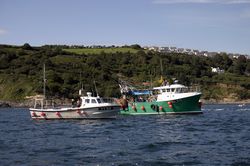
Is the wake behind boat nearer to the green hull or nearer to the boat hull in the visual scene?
the boat hull

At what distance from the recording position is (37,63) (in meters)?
192

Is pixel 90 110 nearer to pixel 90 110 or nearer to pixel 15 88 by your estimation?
pixel 90 110

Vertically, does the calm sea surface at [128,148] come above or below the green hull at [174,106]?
below

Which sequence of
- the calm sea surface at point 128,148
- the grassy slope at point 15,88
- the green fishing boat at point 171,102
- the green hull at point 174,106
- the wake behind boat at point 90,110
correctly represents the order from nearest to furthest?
the calm sea surface at point 128,148 → the wake behind boat at point 90,110 → the green fishing boat at point 171,102 → the green hull at point 174,106 → the grassy slope at point 15,88

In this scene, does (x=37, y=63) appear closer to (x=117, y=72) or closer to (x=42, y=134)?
(x=117, y=72)

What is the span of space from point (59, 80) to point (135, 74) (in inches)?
1266

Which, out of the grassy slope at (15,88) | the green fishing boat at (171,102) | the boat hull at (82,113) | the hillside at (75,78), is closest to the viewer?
the boat hull at (82,113)

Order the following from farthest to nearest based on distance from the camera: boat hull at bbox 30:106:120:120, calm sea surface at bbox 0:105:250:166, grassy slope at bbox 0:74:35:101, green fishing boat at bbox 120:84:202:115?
grassy slope at bbox 0:74:35:101 → green fishing boat at bbox 120:84:202:115 → boat hull at bbox 30:106:120:120 → calm sea surface at bbox 0:105:250:166

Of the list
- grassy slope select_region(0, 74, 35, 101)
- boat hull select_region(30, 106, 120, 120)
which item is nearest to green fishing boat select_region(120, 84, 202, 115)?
boat hull select_region(30, 106, 120, 120)

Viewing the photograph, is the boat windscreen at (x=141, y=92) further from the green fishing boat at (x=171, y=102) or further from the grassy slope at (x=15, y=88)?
the grassy slope at (x=15, y=88)

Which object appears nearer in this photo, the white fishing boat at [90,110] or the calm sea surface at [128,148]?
the calm sea surface at [128,148]

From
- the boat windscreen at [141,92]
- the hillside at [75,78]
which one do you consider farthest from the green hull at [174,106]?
the hillside at [75,78]

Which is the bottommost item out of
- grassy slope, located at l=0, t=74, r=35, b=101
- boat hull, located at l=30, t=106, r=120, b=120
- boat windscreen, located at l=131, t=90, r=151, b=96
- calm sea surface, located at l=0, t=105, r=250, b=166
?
calm sea surface, located at l=0, t=105, r=250, b=166

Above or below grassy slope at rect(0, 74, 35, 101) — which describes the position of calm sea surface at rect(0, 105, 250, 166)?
below
